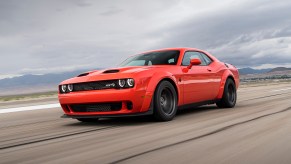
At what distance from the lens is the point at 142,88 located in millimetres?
5926

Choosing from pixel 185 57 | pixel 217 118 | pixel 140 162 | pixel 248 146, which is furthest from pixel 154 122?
pixel 140 162

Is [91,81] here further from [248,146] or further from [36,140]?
[248,146]

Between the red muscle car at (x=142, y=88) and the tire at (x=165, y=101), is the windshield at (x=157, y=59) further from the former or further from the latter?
the tire at (x=165, y=101)

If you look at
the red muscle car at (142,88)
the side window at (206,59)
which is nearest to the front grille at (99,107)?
the red muscle car at (142,88)

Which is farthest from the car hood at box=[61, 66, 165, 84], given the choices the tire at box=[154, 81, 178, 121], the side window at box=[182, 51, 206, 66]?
the side window at box=[182, 51, 206, 66]

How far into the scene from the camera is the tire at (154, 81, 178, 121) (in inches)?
240

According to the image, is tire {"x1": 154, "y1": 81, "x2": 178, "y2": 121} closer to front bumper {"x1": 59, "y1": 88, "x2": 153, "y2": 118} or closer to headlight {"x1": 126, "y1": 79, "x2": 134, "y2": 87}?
front bumper {"x1": 59, "y1": 88, "x2": 153, "y2": 118}

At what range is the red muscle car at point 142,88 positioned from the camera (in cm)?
593

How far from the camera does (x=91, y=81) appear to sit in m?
6.16

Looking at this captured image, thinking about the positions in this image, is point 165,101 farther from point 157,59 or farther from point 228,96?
point 228,96

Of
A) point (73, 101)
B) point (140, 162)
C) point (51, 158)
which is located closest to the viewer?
point (140, 162)

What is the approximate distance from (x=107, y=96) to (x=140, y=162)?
2.78m

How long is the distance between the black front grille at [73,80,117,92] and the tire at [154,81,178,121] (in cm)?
69

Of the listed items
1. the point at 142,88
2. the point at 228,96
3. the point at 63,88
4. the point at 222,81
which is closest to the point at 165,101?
the point at 142,88
